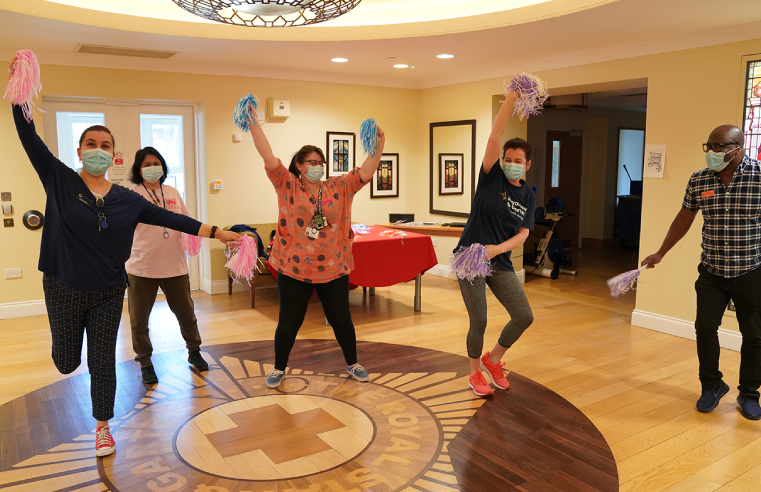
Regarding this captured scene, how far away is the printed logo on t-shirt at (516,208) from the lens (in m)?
3.40

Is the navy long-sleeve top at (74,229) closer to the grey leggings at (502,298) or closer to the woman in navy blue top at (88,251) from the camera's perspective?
the woman in navy blue top at (88,251)

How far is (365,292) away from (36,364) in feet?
10.8

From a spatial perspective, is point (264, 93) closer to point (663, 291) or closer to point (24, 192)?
point (24, 192)

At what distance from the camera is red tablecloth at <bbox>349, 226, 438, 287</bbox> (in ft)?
18.0

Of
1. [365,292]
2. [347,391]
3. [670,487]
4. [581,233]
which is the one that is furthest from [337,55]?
[581,233]

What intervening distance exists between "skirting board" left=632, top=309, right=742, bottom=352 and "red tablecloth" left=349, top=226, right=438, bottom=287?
1.96 m

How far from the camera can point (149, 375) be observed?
3.92 meters

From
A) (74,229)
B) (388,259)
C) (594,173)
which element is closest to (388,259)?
(388,259)

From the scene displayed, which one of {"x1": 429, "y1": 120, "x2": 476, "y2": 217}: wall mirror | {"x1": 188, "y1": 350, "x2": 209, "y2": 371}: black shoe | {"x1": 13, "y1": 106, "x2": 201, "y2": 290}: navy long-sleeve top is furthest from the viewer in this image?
{"x1": 429, "y1": 120, "x2": 476, "y2": 217}: wall mirror

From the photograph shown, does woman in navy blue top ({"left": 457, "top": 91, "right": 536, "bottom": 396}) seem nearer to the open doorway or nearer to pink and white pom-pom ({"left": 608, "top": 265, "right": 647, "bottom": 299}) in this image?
pink and white pom-pom ({"left": 608, "top": 265, "right": 647, "bottom": 299})

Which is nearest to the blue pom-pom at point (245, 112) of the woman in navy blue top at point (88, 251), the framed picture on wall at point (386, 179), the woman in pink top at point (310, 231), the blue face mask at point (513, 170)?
the woman in pink top at point (310, 231)

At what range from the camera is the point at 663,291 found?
5312 millimetres

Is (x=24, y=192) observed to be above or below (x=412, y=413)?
above

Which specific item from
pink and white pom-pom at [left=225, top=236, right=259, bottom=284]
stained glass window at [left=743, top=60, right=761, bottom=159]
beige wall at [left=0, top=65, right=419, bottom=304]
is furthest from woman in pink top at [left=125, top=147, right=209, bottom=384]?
stained glass window at [left=743, top=60, right=761, bottom=159]
